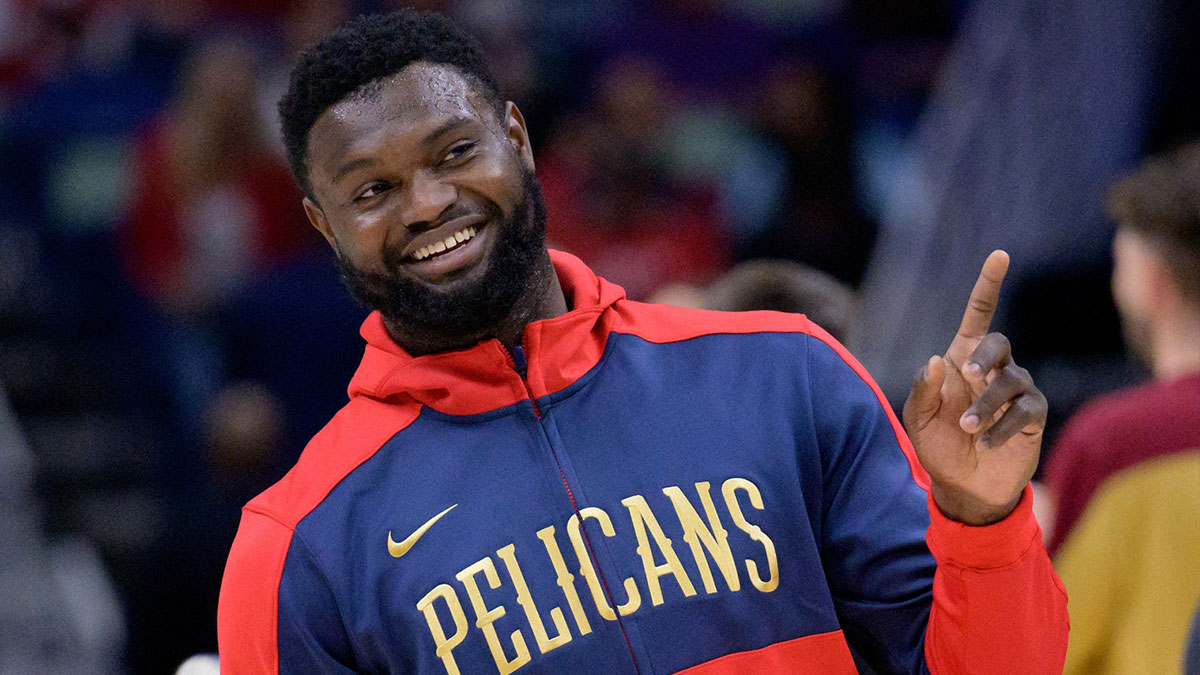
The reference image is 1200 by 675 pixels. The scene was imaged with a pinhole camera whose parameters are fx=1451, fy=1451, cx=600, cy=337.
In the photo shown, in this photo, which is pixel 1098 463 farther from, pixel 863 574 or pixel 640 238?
pixel 640 238

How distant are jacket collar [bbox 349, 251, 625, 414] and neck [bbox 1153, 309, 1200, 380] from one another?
151cm

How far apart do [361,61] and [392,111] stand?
92 mm

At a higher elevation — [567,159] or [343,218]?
[567,159]

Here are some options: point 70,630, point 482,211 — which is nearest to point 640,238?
point 70,630

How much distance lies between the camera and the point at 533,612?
2.04 m

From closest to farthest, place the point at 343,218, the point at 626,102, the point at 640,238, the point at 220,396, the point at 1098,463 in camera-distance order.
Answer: the point at 343,218, the point at 1098,463, the point at 220,396, the point at 640,238, the point at 626,102

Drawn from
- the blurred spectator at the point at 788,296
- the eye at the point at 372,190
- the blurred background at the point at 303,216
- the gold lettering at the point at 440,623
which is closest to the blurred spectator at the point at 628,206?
the blurred background at the point at 303,216

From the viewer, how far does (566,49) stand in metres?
7.54

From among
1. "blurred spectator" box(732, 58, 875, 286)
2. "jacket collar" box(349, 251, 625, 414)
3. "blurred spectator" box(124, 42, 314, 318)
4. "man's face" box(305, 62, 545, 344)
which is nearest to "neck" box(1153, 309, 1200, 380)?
"jacket collar" box(349, 251, 625, 414)

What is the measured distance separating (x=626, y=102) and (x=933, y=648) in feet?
16.3

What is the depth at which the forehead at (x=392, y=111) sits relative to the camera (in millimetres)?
2084

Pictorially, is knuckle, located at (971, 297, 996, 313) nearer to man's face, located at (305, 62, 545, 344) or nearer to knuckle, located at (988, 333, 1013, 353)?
knuckle, located at (988, 333, 1013, 353)

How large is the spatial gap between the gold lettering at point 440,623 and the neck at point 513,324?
38 centimetres

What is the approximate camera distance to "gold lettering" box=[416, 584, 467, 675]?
2.02 metres
